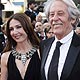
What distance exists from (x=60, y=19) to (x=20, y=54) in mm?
904

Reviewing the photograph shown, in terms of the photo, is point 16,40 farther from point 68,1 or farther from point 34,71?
point 68,1

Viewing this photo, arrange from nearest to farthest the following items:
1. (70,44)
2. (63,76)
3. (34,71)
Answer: (63,76) < (70,44) < (34,71)

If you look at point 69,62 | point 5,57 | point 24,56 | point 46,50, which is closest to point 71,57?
point 69,62

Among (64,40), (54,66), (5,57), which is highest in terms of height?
(64,40)

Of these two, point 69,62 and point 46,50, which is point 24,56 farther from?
point 69,62

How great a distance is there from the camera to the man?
223 cm

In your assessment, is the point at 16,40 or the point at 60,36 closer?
the point at 60,36

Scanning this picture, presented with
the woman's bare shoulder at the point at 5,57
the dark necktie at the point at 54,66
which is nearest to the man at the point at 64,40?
the dark necktie at the point at 54,66

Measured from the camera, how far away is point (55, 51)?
7.78 ft

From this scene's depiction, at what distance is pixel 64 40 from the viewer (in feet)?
7.61

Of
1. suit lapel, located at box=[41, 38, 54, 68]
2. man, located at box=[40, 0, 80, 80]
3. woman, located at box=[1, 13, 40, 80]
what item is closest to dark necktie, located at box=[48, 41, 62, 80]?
man, located at box=[40, 0, 80, 80]

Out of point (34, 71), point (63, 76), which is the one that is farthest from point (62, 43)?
point (34, 71)

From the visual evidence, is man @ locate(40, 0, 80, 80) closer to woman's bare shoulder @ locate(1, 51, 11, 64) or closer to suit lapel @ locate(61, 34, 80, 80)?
suit lapel @ locate(61, 34, 80, 80)

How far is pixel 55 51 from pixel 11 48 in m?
0.82
